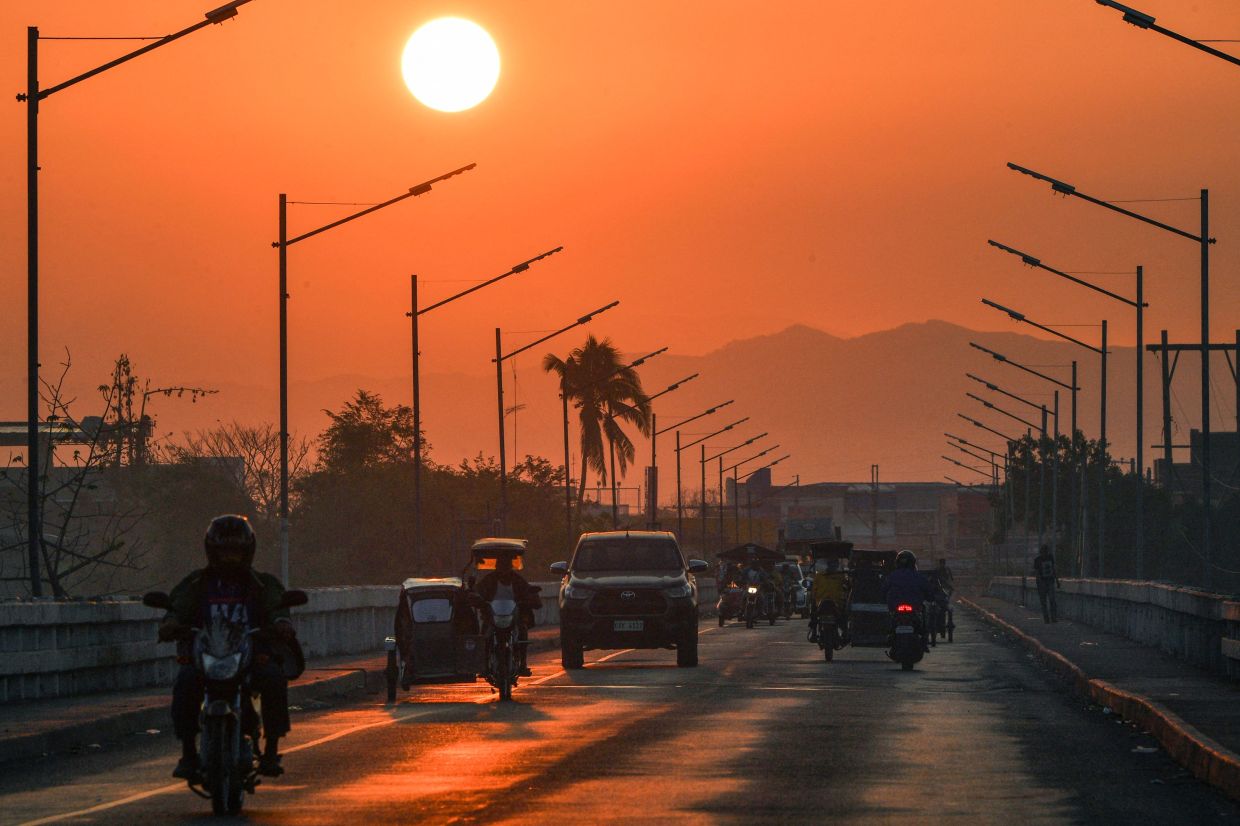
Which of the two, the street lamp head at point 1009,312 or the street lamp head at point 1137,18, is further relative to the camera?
the street lamp head at point 1009,312

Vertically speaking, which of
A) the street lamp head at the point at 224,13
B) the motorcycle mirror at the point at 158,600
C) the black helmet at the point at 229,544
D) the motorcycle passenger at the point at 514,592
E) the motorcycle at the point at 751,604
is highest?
the street lamp head at the point at 224,13

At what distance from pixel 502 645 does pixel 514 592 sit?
1.49m

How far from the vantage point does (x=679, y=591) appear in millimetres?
34312

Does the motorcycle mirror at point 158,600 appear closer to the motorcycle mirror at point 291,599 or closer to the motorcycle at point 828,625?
the motorcycle mirror at point 291,599

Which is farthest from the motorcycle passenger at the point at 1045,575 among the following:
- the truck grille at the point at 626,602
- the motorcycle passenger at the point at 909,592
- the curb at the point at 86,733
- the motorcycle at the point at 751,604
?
the curb at the point at 86,733

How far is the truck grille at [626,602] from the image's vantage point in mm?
34094

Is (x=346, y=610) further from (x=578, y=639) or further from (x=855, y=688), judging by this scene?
(x=855, y=688)

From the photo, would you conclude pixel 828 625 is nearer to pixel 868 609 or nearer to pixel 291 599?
pixel 868 609

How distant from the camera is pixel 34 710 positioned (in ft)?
68.3

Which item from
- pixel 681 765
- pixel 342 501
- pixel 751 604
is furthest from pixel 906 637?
pixel 342 501

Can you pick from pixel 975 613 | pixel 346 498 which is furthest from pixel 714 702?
pixel 346 498

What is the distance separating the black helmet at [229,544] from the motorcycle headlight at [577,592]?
2081 centimetres

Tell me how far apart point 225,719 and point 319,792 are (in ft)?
5.88

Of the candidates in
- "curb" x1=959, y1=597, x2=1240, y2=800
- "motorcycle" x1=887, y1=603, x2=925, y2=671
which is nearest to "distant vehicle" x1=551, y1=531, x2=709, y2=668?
"motorcycle" x1=887, y1=603, x2=925, y2=671
